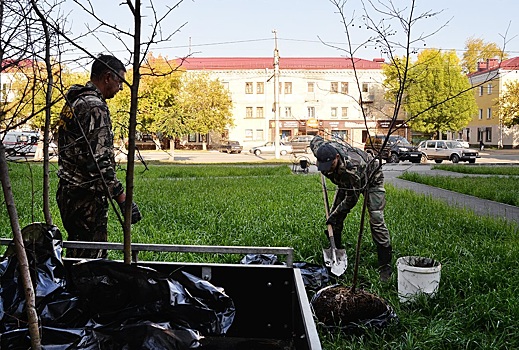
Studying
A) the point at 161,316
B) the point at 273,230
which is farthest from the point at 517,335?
the point at 273,230

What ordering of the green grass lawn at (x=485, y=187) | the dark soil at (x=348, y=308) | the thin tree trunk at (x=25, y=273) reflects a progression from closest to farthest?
the thin tree trunk at (x=25, y=273) → the dark soil at (x=348, y=308) → the green grass lawn at (x=485, y=187)

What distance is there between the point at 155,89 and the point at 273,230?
2832cm

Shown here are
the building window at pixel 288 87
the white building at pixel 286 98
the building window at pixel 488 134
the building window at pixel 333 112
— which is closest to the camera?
the building window at pixel 488 134

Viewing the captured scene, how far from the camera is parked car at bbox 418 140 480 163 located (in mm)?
30656

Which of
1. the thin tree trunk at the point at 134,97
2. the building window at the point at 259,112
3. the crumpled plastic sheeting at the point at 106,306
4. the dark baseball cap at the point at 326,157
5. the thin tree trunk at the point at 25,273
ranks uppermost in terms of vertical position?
the building window at the point at 259,112

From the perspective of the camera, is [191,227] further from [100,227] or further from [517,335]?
[517,335]

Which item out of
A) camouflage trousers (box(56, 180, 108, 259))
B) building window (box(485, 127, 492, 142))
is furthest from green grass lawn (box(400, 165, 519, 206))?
building window (box(485, 127, 492, 142))

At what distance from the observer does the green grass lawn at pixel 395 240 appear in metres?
3.59

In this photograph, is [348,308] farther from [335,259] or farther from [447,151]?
[447,151]

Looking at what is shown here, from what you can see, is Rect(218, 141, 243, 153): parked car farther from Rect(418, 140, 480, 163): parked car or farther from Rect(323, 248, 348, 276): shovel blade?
Rect(323, 248, 348, 276): shovel blade

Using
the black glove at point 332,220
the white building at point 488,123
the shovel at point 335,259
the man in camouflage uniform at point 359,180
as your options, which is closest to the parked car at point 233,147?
the white building at point 488,123

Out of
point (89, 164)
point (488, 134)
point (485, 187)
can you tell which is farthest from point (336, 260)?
point (488, 134)

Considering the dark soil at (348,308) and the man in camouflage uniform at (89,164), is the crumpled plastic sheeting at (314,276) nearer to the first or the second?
the dark soil at (348,308)

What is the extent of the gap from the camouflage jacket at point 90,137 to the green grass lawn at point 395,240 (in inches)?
13.5
